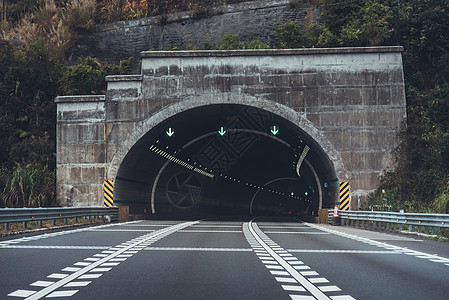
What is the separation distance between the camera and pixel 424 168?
33031 mm

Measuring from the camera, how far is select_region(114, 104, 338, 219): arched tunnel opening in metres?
36.6

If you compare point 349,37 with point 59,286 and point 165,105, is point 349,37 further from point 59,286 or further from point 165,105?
point 59,286

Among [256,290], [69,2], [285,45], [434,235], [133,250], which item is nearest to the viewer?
[256,290]

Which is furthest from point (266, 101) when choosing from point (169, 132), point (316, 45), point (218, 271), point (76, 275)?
point (76, 275)

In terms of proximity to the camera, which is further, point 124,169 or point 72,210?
point 124,169

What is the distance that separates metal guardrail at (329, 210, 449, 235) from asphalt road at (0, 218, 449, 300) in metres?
4.37

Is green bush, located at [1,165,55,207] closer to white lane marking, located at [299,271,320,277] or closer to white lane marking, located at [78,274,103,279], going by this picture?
white lane marking, located at [78,274,103,279]

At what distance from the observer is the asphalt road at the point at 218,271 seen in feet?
25.6

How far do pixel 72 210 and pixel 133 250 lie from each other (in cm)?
1342

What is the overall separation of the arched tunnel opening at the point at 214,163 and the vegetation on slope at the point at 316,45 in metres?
4.57

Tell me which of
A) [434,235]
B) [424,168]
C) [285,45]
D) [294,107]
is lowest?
[434,235]

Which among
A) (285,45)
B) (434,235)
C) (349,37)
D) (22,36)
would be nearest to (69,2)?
(22,36)

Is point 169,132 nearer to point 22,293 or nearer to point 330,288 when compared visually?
point 330,288

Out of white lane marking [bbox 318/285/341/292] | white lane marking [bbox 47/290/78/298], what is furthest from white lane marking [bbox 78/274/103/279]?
white lane marking [bbox 318/285/341/292]
